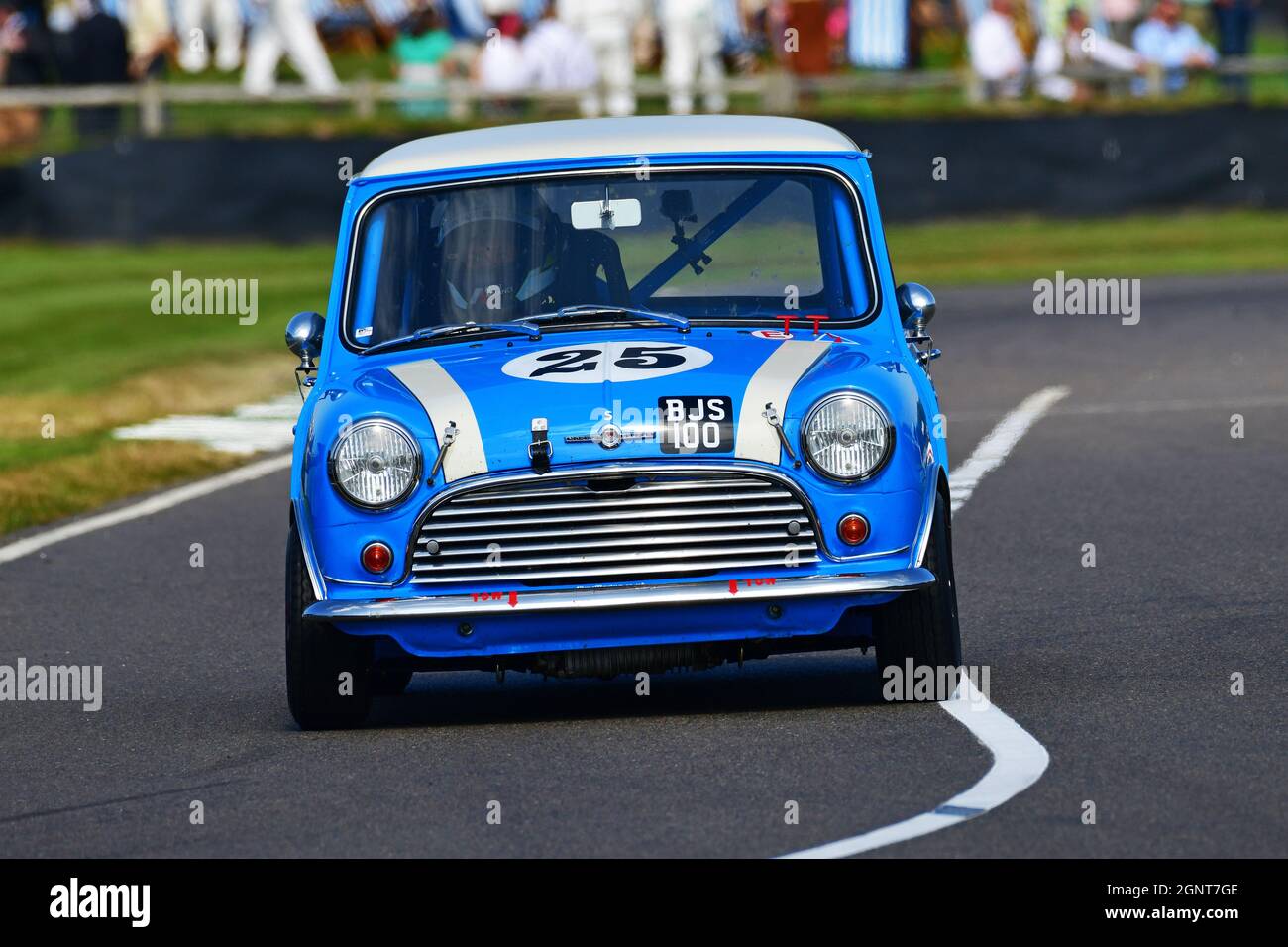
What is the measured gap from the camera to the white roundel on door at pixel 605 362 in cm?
795

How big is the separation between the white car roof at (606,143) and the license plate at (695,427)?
1357 millimetres

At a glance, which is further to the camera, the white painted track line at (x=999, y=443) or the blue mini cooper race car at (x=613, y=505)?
the white painted track line at (x=999, y=443)

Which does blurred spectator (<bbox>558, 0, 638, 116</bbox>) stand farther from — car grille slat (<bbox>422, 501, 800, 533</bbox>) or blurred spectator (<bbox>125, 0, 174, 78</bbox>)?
car grille slat (<bbox>422, 501, 800, 533</bbox>)

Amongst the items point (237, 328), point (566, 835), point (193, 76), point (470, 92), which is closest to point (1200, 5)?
point (193, 76)

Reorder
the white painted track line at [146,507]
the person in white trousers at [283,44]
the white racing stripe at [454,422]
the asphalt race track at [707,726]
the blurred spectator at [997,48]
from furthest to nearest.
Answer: the person in white trousers at [283,44] → the blurred spectator at [997,48] → the white painted track line at [146,507] → the white racing stripe at [454,422] → the asphalt race track at [707,726]

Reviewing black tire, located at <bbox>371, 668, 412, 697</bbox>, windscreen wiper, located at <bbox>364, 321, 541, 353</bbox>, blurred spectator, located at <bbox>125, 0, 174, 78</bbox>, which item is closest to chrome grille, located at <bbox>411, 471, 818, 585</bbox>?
windscreen wiper, located at <bbox>364, 321, 541, 353</bbox>

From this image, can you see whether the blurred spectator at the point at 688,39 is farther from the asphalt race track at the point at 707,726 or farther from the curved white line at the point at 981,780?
the curved white line at the point at 981,780

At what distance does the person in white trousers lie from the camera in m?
31.6

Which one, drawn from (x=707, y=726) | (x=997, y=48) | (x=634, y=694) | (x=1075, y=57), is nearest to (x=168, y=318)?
(x=997, y=48)

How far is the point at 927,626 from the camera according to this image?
312 inches

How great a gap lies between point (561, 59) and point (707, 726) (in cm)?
2295

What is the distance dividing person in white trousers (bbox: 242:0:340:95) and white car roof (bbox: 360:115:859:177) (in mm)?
22482

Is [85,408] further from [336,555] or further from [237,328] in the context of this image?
[336,555]

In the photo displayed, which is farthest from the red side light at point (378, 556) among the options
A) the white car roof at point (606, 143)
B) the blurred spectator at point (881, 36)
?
the blurred spectator at point (881, 36)
